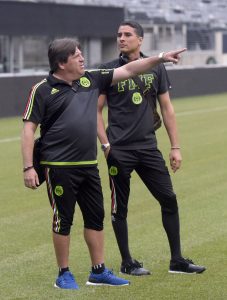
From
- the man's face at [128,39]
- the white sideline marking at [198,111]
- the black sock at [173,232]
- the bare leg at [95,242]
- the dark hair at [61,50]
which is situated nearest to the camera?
the dark hair at [61,50]

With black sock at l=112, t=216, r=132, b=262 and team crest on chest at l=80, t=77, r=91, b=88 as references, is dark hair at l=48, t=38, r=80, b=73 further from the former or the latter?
black sock at l=112, t=216, r=132, b=262

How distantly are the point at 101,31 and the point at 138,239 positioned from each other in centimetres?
3141

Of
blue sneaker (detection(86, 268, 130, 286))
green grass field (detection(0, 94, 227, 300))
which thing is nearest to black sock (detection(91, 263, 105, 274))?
blue sneaker (detection(86, 268, 130, 286))

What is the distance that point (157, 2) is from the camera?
152ft

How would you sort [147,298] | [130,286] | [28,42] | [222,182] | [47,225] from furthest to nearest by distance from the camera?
[28,42] < [222,182] < [47,225] < [130,286] < [147,298]

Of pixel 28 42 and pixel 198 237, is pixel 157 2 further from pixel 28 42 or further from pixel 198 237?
pixel 198 237

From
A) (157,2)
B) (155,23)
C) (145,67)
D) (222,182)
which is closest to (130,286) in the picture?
(145,67)

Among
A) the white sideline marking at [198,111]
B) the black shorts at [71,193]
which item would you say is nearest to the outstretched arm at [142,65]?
the black shorts at [71,193]

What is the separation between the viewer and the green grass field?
657cm

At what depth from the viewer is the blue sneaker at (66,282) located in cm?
658

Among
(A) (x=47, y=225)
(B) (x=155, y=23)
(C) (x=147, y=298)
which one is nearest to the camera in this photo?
(C) (x=147, y=298)

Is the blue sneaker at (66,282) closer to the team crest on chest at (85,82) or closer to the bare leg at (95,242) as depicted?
the bare leg at (95,242)

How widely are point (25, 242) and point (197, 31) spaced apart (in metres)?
39.4

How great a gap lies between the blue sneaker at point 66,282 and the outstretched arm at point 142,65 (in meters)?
1.51
